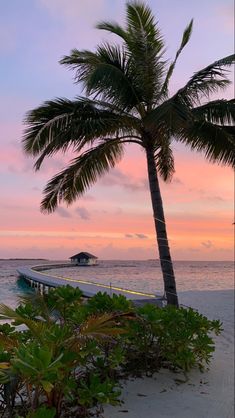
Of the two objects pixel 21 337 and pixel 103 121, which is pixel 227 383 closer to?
pixel 21 337

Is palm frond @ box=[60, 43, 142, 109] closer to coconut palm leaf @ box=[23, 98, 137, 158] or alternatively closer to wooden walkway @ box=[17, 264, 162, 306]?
coconut palm leaf @ box=[23, 98, 137, 158]

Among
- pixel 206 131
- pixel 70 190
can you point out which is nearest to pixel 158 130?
pixel 206 131

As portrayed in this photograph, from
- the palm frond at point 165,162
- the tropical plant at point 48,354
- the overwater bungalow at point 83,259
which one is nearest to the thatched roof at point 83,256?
the overwater bungalow at point 83,259

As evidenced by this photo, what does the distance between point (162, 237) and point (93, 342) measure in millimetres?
6161

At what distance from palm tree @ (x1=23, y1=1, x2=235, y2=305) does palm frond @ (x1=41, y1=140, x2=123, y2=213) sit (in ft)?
0.12

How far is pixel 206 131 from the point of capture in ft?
33.5

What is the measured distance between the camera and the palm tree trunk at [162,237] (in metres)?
10.3

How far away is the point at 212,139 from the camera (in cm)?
1027

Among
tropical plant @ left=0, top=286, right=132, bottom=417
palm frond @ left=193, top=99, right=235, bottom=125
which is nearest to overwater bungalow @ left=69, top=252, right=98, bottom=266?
palm frond @ left=193, top=99, right=235, bottom=125

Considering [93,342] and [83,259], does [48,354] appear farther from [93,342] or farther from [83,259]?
[83,259]

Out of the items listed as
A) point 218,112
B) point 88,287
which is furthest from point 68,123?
point 88,287

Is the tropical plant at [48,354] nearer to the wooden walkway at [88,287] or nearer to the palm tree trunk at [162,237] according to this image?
the wooden walkway at [88,287]

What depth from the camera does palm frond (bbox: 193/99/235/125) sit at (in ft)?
32.2

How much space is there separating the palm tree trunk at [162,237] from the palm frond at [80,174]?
1189mm
